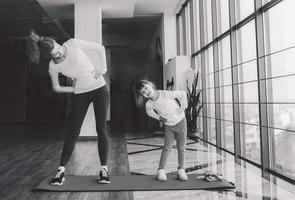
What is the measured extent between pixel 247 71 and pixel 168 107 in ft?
4.88

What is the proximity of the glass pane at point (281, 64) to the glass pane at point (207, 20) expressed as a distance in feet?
6.56

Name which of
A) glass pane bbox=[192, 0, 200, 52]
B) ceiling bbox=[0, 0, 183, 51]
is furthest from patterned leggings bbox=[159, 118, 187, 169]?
ceiling bbox=[0, 0, 183, 51]

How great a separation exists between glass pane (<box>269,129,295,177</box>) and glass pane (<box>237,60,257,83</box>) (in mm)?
781

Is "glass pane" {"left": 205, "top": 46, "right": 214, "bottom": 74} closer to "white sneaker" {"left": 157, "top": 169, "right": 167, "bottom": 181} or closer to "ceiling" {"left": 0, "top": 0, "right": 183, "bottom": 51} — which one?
"ceiling" {"left": 0, "top": 0, "right": 183, "bottom": 51}

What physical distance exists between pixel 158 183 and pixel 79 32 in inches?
170

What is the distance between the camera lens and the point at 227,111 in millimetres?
4059

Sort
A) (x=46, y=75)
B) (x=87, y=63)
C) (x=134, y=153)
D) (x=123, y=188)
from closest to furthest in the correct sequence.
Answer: (x=123, y=188) < (x=87, y=63) < (x=134, y=153) < (x=46, y=75)

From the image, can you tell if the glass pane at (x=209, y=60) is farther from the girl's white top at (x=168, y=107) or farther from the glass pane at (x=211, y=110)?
the girl's white top at (x=168, y=107)

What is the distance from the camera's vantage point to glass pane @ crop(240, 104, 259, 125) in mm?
3168

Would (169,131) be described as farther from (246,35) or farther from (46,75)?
(46,75)

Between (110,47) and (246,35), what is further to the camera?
(110,47)

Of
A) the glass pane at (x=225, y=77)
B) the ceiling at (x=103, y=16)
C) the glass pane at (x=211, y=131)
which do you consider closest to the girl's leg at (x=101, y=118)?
the glass pane at (x=225, y=77)

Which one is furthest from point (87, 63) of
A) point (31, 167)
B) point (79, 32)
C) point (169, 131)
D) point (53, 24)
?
point (53, 24)

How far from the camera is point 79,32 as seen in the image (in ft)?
19.0
